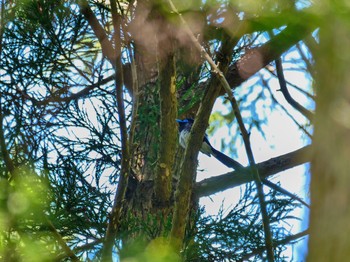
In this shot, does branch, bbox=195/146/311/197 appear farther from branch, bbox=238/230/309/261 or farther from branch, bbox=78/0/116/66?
branch, bbox=78/0/116/66

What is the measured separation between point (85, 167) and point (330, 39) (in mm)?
2512

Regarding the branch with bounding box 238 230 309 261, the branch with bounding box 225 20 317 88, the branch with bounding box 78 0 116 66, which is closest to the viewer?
the branch with bounding box 225 20 317 88

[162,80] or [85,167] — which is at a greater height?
[162,80]

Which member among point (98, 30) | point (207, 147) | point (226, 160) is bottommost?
point (98, 30)

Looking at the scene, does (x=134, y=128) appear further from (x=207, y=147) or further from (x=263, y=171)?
(x=207, y=147)

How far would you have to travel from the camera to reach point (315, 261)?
0.84m

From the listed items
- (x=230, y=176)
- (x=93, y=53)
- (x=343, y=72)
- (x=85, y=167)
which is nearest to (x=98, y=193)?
(x=85, y=167)

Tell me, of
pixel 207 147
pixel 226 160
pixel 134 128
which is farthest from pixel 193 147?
pixel 207 147

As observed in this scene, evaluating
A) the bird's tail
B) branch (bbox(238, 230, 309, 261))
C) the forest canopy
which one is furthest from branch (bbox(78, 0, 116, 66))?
the bird's tail

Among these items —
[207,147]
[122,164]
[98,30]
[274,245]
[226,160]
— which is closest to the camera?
[122,164]

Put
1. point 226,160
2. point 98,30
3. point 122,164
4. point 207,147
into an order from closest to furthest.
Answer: point 122,164
point 98,30
point 226,160
point 207,147

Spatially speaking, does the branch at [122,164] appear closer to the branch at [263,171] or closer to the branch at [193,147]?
the branch at [193,147]

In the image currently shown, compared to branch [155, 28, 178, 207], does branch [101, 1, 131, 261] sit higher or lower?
lower

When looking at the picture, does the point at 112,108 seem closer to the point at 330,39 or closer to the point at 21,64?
the point at 21,64
